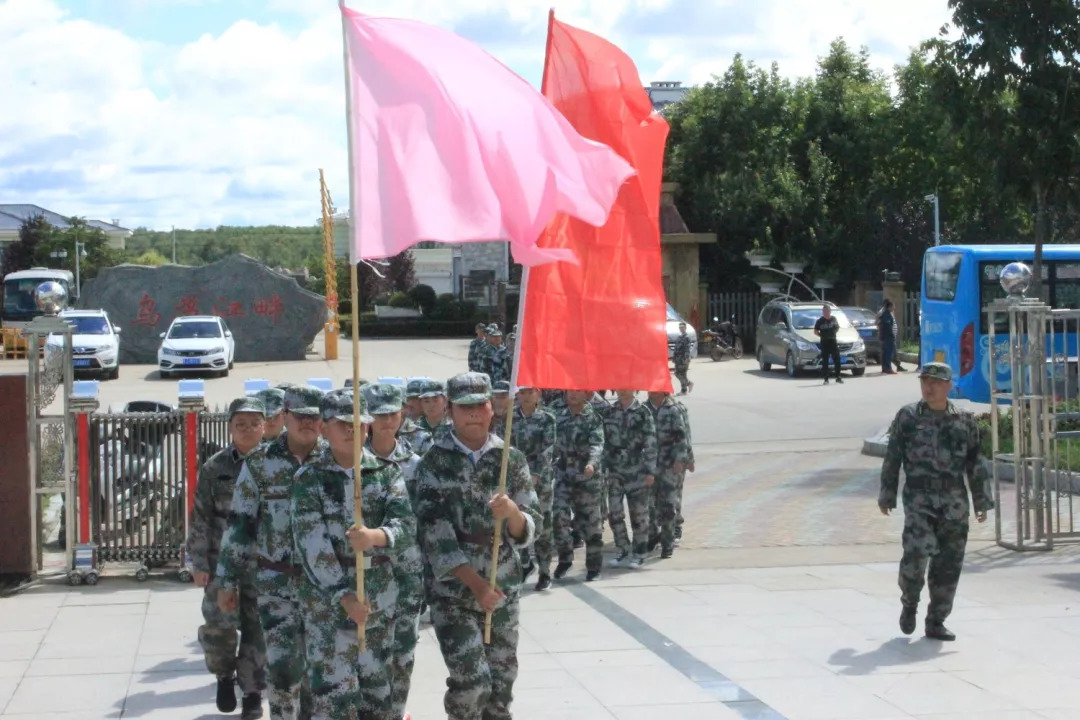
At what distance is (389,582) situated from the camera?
629 cm

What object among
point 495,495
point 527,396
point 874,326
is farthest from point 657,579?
point 874,326

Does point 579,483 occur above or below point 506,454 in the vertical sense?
below

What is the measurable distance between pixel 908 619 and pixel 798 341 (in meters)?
24.6

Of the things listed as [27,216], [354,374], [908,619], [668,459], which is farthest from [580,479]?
[27,216]

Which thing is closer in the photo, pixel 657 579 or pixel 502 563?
pixel 502 563

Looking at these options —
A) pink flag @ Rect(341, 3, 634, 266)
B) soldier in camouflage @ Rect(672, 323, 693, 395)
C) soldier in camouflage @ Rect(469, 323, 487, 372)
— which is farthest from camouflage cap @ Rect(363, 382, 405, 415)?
soldier in camouflage @ Rect(672, 323, 693, 395)

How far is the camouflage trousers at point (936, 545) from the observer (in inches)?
375

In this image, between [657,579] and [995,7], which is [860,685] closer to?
[657,579]

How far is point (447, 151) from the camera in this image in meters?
6.10

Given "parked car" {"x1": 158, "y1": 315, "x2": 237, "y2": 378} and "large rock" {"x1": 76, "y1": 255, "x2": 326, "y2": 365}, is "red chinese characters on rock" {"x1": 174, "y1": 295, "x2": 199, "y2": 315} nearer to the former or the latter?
"large rock" {"x1": 76, "y1": 255, "x2": 326, "y2": 365}

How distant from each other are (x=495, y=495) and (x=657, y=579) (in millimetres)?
5930

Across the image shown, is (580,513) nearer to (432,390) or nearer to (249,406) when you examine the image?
(432,390)

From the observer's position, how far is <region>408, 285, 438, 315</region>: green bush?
5776 cm

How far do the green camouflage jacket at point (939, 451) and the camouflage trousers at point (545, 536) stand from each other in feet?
8.37
